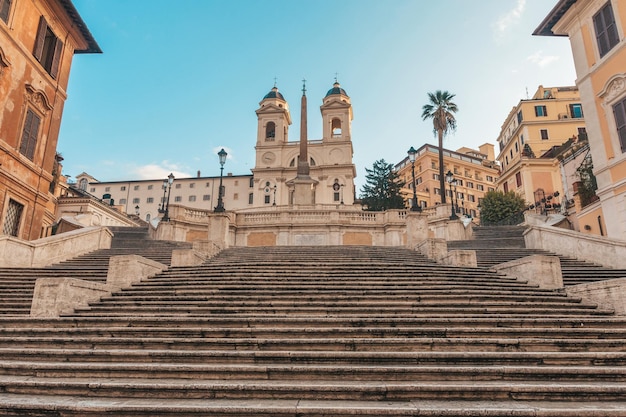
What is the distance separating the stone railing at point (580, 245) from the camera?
13805 millimetres

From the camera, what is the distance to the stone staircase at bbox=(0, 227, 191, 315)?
396 inches

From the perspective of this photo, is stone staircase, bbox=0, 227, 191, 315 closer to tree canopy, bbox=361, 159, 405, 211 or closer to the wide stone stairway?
the wide stone stairway

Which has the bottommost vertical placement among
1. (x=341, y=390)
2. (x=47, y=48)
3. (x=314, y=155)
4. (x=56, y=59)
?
(x=341, y=390)

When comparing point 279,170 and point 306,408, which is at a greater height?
point 279,170

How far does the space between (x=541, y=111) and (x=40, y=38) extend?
5297 centimetres

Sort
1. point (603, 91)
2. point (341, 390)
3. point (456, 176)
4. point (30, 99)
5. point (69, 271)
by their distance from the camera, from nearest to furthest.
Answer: point (341, 390)
point (69, 271)
point (603, 91)
point (30, 99)
point (456, 176)

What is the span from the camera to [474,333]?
7.23 m

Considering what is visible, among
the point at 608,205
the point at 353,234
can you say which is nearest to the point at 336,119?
the point at 353,234

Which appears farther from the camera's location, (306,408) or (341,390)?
(341,390)

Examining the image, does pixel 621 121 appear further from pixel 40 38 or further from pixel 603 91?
pixel 40 38


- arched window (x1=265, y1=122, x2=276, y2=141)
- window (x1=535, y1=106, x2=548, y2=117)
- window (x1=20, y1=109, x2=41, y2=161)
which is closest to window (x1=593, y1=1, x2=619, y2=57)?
window (x1=20, y1=109, x2=41, y2=161)

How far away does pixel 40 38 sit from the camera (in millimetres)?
20391

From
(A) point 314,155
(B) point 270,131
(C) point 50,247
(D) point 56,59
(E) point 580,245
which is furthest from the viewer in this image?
(B) point 270,131

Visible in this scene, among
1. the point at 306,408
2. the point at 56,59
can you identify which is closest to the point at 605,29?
the point at 306,408
